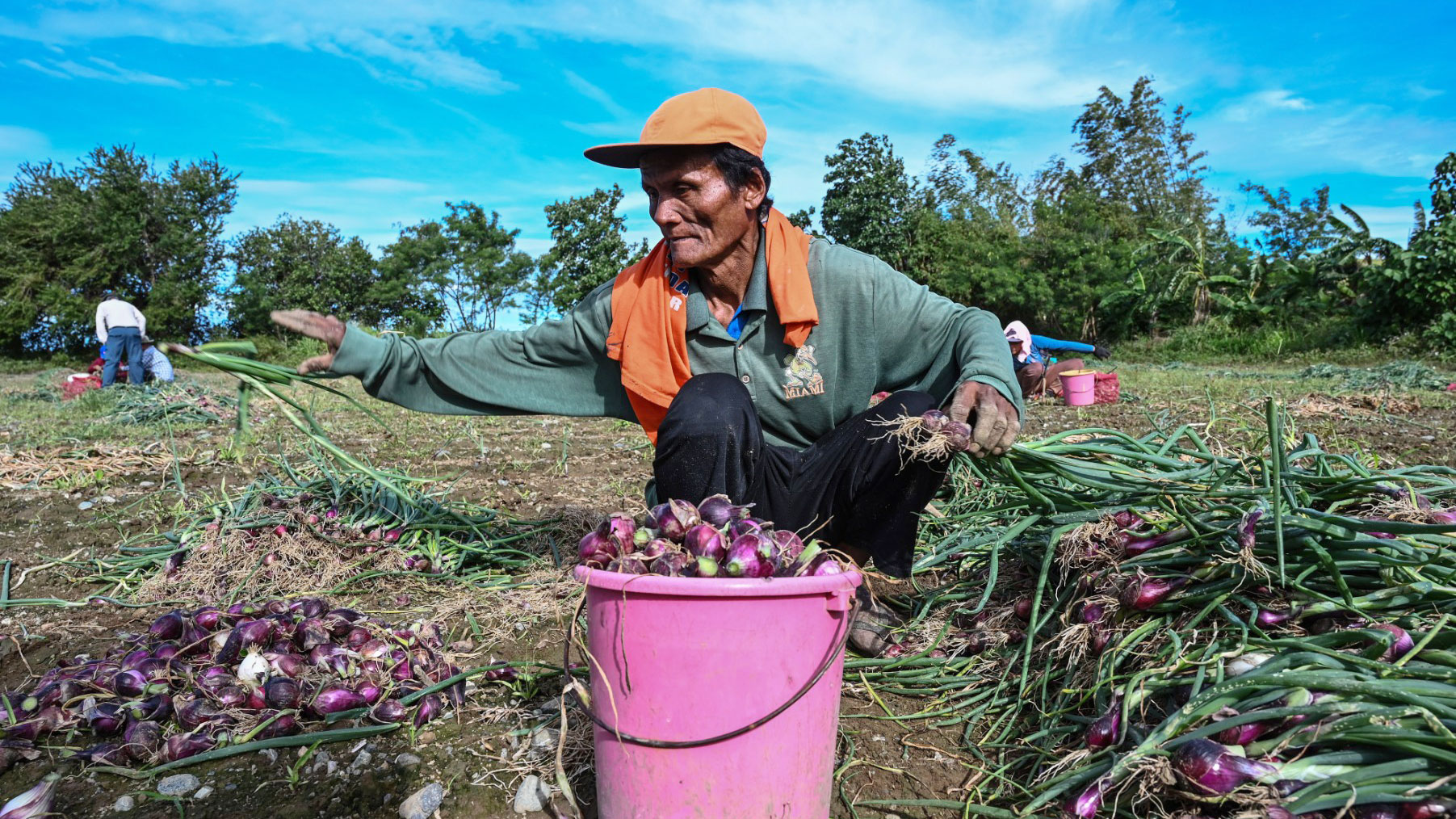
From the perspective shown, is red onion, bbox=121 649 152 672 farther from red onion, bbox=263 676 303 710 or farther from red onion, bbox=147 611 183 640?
red onion, bbox=263 676 303 710

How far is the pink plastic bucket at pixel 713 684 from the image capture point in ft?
3.96

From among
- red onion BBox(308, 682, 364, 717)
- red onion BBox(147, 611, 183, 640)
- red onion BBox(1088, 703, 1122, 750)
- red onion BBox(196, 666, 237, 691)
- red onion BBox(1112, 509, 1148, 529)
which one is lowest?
red onion BBox(308, 682, 364, 717)

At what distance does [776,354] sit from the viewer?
2.27 meters

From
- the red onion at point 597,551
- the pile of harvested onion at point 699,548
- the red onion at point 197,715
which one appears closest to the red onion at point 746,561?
the pile of harvested onion at point 699,548

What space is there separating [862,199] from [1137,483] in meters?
22.9

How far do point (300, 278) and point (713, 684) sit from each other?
31786 millimetres

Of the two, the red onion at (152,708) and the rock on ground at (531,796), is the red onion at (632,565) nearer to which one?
the rock on ground at (531,796)

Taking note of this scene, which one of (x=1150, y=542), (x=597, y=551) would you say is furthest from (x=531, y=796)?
(x=1150, y=542)

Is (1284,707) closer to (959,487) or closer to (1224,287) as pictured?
(959,487)

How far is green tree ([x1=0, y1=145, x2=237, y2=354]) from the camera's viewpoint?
22.5 m

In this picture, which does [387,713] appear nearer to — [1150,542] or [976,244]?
[1150,542]

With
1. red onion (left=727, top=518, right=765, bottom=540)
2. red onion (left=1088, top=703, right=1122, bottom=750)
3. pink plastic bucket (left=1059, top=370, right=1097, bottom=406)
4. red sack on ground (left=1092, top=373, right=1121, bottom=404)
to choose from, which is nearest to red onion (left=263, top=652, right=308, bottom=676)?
red onion (left=727, top=518, right=765, bottom=540)

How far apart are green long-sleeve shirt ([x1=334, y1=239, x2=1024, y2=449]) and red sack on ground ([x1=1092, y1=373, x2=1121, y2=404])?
5.19 meters

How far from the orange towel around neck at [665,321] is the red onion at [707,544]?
0.85m
